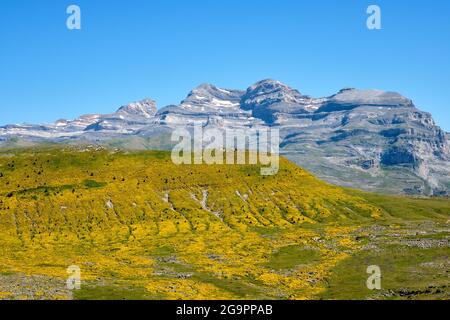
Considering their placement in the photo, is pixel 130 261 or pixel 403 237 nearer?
pixel 130 261

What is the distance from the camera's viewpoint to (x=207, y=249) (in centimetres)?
14400

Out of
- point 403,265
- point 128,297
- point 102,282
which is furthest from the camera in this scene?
point 403,265

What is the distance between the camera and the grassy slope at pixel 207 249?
3814 inches

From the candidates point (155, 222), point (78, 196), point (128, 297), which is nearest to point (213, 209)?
point (155, 222)

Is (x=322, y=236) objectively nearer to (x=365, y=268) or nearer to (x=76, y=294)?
(x=365, y=268)

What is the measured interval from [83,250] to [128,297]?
6694 centimetres

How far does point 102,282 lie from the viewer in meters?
98.5

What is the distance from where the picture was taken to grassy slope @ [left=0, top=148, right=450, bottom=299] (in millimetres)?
96875

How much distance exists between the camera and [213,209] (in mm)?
196625

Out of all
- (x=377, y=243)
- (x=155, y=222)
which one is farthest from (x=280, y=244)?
(x=155, y=222)

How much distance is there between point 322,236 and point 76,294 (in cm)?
8692
